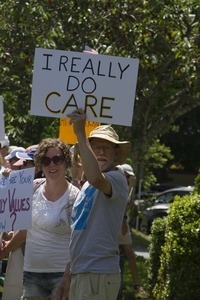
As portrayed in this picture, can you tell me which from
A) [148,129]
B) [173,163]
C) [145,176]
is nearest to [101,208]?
[148,129]

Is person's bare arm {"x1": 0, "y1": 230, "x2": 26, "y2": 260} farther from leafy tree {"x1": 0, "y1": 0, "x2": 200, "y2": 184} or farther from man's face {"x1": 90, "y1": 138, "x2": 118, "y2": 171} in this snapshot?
leafy tree {"x1": 0, "y1": 0, "x2": 200, "y2": 184}

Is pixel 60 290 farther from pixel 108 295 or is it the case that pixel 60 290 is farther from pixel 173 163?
pixel 173 163

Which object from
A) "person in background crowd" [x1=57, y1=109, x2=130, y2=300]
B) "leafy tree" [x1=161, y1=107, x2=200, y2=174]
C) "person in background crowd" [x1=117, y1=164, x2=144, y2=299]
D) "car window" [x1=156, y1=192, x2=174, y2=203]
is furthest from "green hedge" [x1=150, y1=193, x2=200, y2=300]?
"leafy tree" [x1=161, y1=107, x2=200, y2=174]

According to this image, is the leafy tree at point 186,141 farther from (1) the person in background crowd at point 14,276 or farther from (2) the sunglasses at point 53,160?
(2) the sunglasses at point 53,160

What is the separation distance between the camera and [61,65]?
6461 mm

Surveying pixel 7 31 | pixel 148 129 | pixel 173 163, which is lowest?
pixel 173 163

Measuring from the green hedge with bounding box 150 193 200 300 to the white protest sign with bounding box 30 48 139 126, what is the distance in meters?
2.89

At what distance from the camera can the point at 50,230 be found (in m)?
6.62

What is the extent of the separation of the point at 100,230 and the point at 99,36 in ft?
21.8

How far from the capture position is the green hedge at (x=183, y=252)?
8.95 metres

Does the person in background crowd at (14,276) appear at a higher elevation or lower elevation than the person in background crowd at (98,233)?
lower

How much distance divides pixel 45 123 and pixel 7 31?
1.26 metres

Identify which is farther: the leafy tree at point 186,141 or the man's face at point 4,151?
the leafy tree at point 186,141

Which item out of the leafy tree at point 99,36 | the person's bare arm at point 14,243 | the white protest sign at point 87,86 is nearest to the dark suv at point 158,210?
the leafy tree at point 99,36
